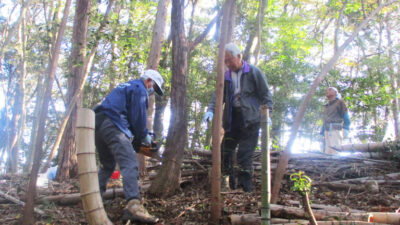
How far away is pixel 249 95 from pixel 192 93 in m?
6.01

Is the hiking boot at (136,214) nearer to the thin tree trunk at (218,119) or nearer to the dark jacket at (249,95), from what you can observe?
the thin tree trunk at (218,119)

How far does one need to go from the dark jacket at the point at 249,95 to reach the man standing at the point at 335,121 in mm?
3637

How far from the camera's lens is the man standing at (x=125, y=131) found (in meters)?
3.53

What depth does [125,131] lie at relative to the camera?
3730mm

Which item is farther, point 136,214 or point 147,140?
point 147,140

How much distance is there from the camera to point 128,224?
334cm

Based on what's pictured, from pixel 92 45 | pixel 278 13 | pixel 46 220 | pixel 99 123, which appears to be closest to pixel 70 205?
pixel 46 220

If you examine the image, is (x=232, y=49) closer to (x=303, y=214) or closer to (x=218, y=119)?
(x=218, y=119)

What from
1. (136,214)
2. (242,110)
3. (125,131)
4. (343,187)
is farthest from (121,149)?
(343,187)

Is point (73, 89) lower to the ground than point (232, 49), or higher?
lower

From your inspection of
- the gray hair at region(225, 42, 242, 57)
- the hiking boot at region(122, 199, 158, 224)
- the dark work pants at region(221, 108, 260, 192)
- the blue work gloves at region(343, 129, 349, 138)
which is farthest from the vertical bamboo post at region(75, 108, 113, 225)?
the blue work gloves at region(343, 129, 349, 138)

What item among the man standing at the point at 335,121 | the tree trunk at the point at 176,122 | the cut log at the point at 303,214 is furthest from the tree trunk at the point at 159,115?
the cut log at the point at 303,214

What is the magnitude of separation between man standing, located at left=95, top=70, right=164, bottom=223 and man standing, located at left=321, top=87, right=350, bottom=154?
495 centimetres

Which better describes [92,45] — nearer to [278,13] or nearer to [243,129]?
[243,129]
